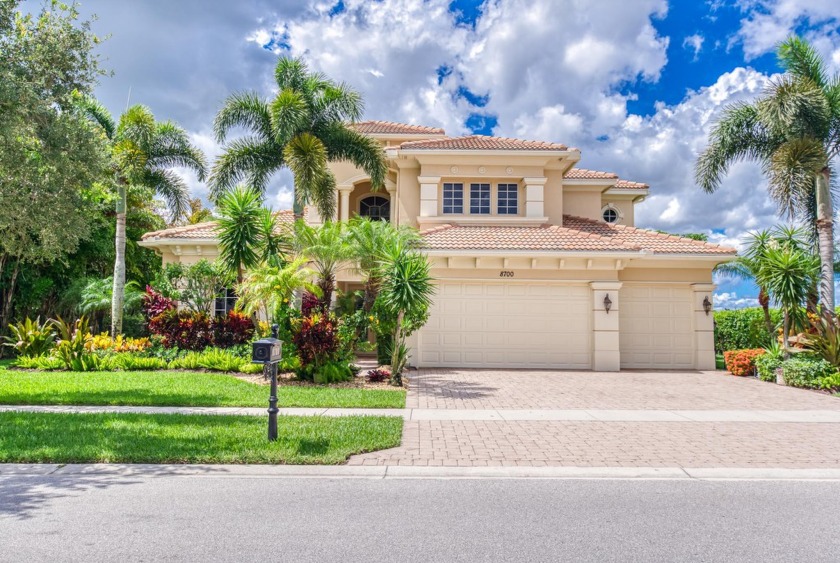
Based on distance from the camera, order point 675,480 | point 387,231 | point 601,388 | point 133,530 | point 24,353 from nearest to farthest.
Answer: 1. point 133,530
2. point 675,480
3. point 601,388
4. point 387,231
5. point 24,353

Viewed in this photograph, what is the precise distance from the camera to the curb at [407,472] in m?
6.17

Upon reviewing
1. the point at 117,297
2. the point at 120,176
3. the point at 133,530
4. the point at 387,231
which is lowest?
the point at 133,530

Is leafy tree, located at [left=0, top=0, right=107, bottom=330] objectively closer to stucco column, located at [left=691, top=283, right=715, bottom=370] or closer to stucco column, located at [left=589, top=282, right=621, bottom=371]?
stucco column, located at [left=589, top=282, right=621, bottom=371]

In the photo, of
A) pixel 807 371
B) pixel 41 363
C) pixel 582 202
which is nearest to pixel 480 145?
pixel 582 202

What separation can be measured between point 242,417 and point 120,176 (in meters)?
13.0

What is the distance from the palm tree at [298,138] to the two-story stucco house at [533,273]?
7.61 feet

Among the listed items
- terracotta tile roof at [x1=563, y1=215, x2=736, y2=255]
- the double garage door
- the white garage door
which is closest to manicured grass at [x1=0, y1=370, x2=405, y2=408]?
the double garage door

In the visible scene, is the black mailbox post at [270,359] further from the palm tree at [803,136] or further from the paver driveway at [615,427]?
the palm tree at [803,136]

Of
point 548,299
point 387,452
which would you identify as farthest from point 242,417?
point 548,299

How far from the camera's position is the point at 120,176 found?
18219 mm

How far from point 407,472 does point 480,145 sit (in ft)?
49.9

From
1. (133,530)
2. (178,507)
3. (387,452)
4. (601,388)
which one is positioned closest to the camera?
(133,530)

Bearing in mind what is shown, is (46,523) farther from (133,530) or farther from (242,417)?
(242,417)

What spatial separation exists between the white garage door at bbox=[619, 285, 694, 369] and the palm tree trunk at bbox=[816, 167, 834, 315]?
3.69 meters
